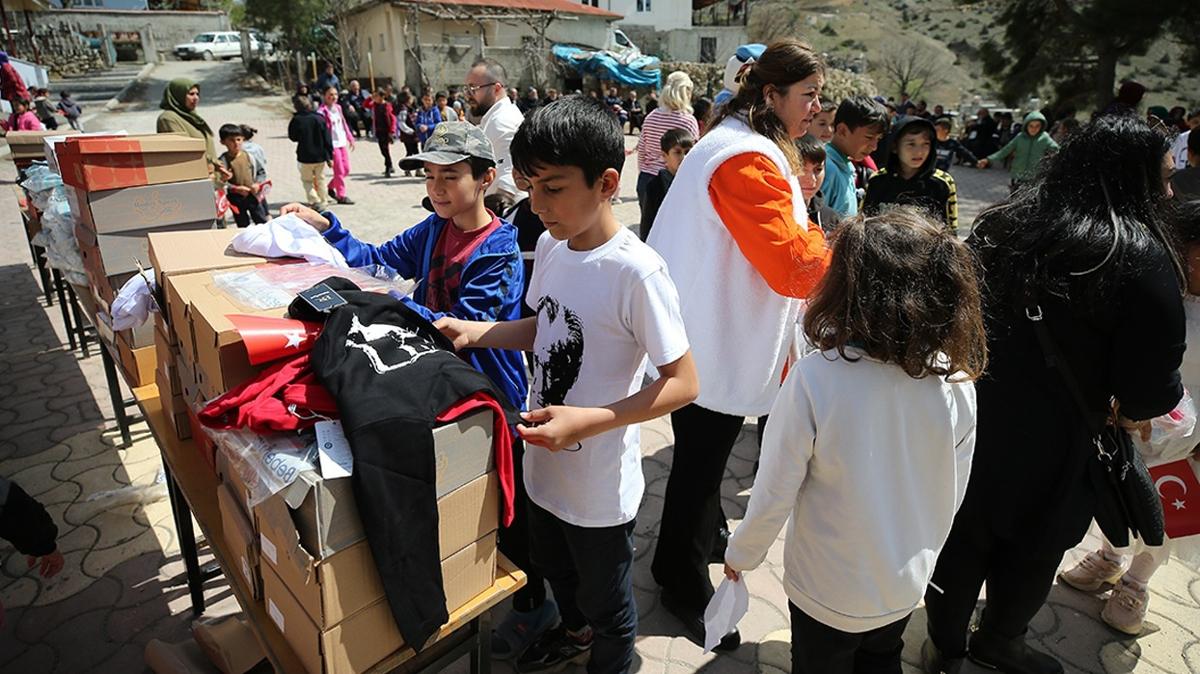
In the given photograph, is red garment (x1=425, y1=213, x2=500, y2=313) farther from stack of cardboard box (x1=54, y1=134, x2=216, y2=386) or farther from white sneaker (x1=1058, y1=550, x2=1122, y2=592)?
white sneaker (x1=1058, y1=550, x2=1122, y2=592)

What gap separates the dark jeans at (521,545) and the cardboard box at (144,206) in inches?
81.7

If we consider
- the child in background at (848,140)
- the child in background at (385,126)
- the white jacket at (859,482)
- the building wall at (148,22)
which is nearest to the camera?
the white jacket at (859,482)

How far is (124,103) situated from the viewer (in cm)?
2212

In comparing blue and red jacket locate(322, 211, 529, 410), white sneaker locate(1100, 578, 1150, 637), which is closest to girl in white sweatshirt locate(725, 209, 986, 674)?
blue and red jacket locate(322, 211, 529, 410)

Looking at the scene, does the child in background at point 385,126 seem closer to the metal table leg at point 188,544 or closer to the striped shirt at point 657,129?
the striped shirt at point 657,129

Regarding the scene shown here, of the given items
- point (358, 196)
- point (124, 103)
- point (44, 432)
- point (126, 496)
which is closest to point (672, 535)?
point (126, 496)

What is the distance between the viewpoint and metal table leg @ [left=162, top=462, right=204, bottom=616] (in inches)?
91.3

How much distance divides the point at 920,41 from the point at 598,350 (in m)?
60.2

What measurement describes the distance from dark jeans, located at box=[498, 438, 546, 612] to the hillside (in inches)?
878

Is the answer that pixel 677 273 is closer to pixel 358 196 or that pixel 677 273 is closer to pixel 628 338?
pixel 628 338

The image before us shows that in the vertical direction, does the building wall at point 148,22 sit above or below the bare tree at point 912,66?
above

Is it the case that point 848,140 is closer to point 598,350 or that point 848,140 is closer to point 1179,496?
point 1179,496

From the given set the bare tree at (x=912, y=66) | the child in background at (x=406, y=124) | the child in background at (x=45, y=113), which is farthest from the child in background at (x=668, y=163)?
the bare tree at (x=912, y=66)

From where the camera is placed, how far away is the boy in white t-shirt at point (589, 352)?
5.15ft
